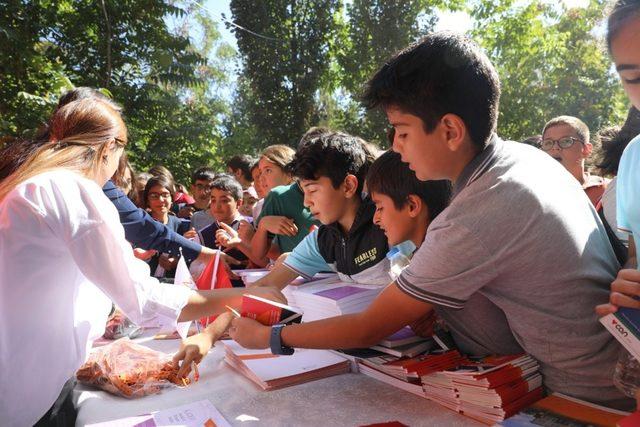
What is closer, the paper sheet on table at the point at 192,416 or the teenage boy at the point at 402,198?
the paper sheet on table at the point at 192,416

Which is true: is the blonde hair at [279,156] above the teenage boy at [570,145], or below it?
below

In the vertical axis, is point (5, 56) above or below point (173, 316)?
above

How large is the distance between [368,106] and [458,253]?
0.47m

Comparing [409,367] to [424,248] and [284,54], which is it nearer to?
[424,248]

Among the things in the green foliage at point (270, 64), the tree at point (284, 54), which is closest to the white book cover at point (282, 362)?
the green foliage at point (270, 64)

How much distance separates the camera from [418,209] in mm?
1555

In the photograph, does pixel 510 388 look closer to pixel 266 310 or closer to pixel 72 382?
pixel 266 310

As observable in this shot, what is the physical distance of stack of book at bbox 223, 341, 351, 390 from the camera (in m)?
1.30

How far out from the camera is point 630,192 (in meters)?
1.22

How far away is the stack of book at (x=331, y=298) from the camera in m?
1.41

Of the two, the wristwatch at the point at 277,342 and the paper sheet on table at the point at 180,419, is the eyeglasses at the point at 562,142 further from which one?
the paper sheet on table at the point at 180,419

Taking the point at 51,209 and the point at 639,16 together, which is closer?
the point at 639,16

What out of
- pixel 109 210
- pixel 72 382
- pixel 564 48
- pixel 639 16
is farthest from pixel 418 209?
pixel 564 48

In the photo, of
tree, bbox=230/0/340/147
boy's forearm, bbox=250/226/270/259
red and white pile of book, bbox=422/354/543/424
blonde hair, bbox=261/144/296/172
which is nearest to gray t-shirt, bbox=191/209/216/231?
blonde hair, bbox=261/144/296/172
